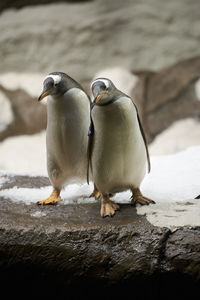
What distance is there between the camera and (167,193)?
134 centimetres

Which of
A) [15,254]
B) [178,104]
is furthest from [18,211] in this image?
[178,104]

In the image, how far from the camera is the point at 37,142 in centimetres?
326

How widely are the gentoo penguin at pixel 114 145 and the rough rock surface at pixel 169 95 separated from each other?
2.02 m

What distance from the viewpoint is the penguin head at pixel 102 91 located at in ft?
3.57

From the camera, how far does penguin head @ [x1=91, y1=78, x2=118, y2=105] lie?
3.57ft

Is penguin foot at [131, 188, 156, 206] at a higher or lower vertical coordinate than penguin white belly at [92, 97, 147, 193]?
lower

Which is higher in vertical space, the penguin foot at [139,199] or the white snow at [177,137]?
the penguin foot at [139,199]

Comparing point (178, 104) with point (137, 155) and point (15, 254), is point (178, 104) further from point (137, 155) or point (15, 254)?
point (15, 254)

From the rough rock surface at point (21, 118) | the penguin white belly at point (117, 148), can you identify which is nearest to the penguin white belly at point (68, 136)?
the penguin white belly at point (117, 148)

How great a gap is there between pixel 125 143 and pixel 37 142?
2.15 metres

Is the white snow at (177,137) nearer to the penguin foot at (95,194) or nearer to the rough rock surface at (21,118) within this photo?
the rough rock surface at (21,118)

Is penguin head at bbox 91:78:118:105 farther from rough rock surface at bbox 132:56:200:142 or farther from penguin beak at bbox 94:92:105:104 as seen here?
rough rock surface at bbox 132:56:200:142

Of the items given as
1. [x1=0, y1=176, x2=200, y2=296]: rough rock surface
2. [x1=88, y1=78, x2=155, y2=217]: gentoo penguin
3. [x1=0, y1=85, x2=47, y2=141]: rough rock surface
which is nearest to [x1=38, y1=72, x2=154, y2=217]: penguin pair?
[x1=88, y1=78, x2=155, y2=217]: gentoo penguin

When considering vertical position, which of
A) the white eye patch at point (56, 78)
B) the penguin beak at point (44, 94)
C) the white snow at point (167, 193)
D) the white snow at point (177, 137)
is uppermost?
the white eye patch at point (56, 78)
